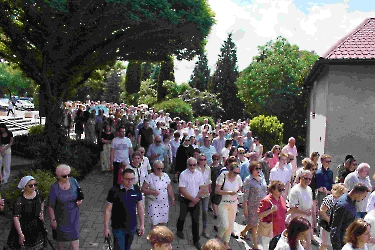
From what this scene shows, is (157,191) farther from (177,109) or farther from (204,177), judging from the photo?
(177,109)

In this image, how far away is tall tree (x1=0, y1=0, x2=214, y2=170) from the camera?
1101 centimetres

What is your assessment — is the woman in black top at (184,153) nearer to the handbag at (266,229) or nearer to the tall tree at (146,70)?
the handbag at (266,229)

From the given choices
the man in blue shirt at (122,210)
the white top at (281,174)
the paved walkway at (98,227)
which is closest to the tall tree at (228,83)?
the paved walkway at (98,227)

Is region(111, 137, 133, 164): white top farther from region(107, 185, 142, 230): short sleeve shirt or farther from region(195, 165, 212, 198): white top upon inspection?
region(107, 185, 142, 230): short sleeve shirt

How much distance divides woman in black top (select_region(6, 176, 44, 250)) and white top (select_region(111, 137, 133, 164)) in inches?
149

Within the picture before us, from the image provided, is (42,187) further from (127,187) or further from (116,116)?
(116,116)

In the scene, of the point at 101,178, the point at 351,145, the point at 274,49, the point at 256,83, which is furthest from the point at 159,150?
the point at 274,49

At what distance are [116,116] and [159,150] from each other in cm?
744

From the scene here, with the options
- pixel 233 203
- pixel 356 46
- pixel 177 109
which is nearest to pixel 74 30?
pixel 233 203

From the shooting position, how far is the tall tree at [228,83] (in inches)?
1559

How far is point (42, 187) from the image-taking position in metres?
8.12

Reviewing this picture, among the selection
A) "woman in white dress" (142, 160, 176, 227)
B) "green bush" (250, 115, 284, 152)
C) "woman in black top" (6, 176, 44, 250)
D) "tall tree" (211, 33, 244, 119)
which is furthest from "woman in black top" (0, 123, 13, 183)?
"tall tree" (211, 33, 244, 119)

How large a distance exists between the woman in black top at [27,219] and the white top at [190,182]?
8.49ft

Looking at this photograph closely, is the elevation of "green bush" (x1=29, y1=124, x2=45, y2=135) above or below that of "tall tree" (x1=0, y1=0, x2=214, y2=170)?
below
